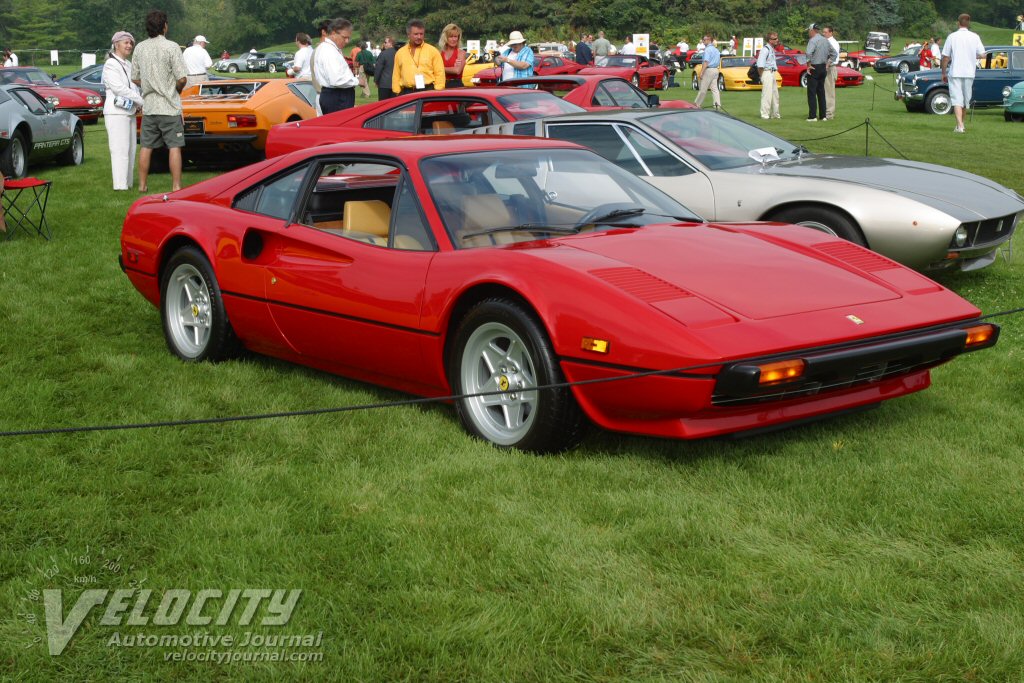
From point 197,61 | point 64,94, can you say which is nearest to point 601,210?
point 197,61

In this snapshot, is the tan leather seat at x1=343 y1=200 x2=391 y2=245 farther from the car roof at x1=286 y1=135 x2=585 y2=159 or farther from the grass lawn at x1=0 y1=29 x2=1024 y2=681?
the grass lawn at x1=0 y1=29 x2=1024 y2=681

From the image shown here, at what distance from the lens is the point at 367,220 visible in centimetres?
555

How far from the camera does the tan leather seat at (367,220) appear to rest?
214 inches

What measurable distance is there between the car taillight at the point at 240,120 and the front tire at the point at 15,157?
256 centimetres

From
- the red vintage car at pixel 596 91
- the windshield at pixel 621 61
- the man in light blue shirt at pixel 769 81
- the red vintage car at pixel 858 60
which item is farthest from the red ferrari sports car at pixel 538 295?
the red vintage car at pixel 858 60

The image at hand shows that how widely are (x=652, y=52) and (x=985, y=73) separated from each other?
3117 centimetres

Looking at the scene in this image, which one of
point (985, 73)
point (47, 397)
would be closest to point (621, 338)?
point (47, 397)

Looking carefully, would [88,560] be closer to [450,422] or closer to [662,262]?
[450,422]

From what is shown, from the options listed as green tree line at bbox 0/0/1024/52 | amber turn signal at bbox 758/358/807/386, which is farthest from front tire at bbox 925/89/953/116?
green tree line at bbox 0/0/1024/52

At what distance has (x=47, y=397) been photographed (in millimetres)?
5609

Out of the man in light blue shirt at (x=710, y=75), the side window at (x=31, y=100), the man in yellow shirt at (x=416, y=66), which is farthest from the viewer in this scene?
the man in light blue shirt at (x=710, y=75)

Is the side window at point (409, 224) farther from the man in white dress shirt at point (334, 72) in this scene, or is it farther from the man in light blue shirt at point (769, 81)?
the man in light blue shirt at point (769, 81)

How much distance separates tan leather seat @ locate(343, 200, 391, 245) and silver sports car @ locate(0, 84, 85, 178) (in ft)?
33.1

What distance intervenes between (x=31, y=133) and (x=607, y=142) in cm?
930
